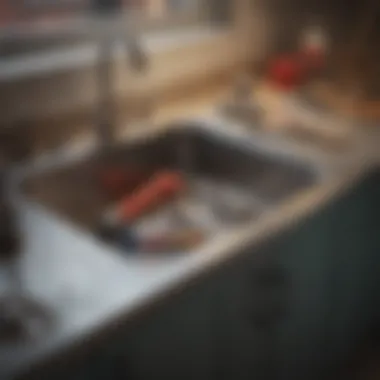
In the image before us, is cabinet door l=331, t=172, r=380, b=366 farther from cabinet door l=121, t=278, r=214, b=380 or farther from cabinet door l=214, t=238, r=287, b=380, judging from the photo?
cabinet door l=121, t=278, r=214, b=380

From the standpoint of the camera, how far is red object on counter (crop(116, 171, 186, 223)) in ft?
3.89

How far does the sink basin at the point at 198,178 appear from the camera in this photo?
116 centimetres

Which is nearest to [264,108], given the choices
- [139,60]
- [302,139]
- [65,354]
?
[302,139]

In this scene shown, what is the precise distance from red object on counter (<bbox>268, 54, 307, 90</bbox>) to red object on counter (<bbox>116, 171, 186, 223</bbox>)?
29cm

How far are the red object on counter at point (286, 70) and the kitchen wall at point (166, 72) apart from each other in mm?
48

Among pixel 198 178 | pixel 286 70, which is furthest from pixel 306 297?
pixel 286 70

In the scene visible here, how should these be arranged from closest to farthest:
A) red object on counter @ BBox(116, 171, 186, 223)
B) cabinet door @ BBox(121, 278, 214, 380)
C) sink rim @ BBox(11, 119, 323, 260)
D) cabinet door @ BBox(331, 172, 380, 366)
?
1. cabinet door @ BBox(121, 278, 214, 380)
2. sink rim @ BBox(11, 119, 323, 260)
3. red object on counter @ BBox(116, 171, 186, 223)
4. cabinet door @ BBox(331, 172, 380, 366)

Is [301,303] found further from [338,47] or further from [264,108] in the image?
Result: [338,47]

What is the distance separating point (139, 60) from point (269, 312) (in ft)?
1.54

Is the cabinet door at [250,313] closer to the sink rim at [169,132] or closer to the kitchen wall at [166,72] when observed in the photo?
the sink rim at [169,132]

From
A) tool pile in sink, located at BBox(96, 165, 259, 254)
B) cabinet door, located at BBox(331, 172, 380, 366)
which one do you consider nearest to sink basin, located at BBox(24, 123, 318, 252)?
tool pile in sink, located at BBox(96, 165, 259, 254)

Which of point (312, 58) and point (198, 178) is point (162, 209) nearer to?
point (198, 178)

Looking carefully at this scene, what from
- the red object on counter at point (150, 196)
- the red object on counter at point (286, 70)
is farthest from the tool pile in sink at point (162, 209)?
the red object on counter at point (286, 70)

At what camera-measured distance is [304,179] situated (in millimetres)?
1297
